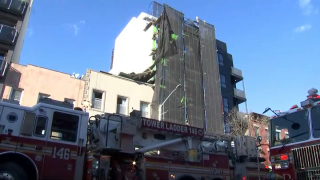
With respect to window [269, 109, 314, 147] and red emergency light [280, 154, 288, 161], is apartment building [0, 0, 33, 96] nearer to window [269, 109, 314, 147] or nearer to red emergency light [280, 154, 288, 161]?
window [269, 109, 314, 147]

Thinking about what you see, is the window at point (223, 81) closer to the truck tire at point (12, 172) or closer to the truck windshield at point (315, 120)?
the truck windshield at point (315, 120)

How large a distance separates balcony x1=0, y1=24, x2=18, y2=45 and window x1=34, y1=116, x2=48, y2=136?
58.9ft

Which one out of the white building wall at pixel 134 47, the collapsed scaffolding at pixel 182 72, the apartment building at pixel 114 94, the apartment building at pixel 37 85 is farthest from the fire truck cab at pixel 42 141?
the white building wall at pixel 134 47

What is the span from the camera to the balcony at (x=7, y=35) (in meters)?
24.2

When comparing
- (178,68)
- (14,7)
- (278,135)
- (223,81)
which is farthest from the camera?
(223,81)

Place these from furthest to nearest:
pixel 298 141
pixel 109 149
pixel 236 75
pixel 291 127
Result: pixel 236 75, pixel 291 127, pixel 298 141, pixel 109 149

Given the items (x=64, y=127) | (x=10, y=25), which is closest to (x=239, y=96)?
(x=10, y=25)

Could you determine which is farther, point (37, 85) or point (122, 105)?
point (122, 105)

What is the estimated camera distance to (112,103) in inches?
1021

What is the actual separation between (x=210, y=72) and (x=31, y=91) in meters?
18.5

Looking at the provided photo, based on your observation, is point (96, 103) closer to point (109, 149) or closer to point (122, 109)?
point (122, 109)

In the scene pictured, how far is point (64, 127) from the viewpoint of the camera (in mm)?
Result: 9422

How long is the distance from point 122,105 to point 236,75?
18406 mm

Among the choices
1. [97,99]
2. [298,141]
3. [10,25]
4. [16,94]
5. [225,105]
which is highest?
[10,25]
